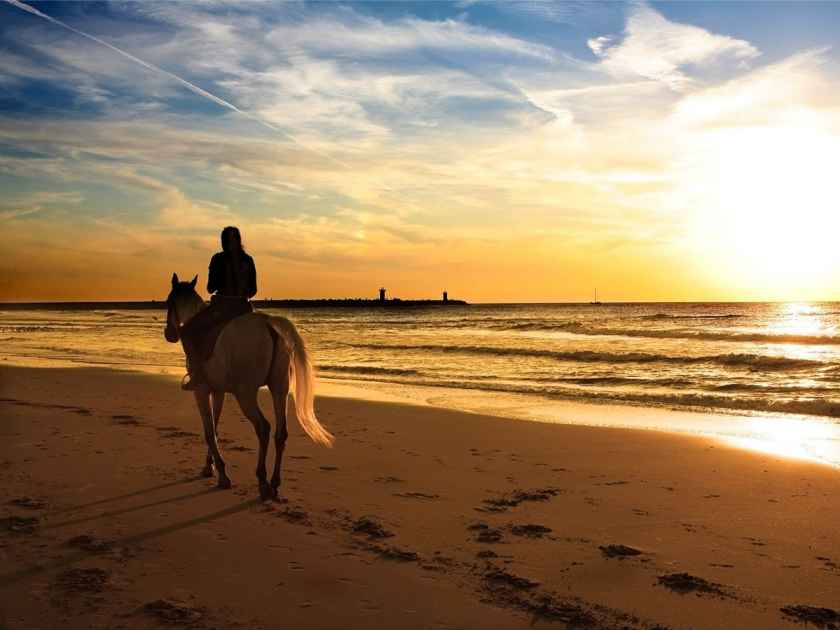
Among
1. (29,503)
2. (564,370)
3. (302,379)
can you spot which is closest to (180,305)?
(302,379)

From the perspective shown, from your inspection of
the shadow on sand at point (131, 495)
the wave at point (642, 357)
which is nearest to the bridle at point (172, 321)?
the shadow on sand at point (131, 495)

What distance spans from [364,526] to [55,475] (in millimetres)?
3551

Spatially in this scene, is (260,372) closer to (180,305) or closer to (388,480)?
(180,305)

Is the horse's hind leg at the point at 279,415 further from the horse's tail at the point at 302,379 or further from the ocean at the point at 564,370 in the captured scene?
the ocean at the point at 564,370

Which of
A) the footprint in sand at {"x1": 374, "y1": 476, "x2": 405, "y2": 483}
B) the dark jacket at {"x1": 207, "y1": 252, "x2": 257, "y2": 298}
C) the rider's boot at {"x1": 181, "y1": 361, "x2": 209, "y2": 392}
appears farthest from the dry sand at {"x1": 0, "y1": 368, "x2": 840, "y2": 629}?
the dark jacket at {"x1": 207, "y1": 252, "x2": 257, "y2": 298}

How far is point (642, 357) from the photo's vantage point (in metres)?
25.1

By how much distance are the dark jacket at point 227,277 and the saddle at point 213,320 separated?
86 millimetres

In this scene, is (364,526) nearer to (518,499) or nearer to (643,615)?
(518,499)

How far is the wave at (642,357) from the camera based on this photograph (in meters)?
22.2

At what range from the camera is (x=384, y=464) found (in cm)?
814

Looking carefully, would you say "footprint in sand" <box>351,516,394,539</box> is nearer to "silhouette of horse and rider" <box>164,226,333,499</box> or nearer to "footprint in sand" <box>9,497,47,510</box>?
"silhouette of horse and rider" <box>164,226,333,499</box>

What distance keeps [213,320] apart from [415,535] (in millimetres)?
3146

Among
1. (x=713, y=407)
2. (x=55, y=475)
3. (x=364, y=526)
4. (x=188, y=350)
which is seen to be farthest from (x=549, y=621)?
(x=713, y=407)

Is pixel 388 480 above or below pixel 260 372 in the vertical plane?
below
